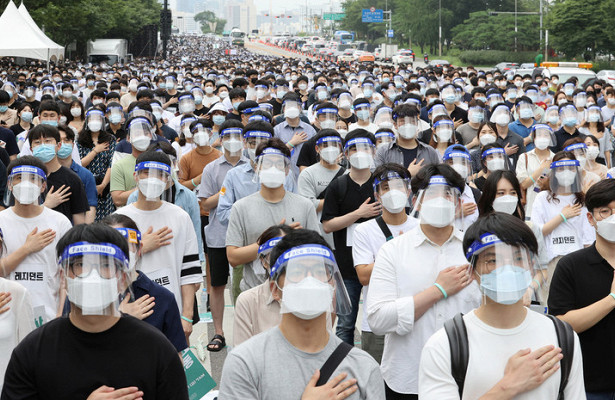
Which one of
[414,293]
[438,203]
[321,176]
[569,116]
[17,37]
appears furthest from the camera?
[17,37]

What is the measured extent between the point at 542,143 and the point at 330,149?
3160mm

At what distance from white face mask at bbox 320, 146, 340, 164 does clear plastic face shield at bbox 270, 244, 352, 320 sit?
4219 millimetres

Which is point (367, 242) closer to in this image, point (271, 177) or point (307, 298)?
point (271, 177)

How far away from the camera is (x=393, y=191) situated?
227 inches

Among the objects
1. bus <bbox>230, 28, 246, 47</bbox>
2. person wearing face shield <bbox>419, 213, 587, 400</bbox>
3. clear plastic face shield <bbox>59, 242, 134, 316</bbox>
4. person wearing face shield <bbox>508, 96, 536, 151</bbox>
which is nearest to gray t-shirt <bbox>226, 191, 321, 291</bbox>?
clear plastic face shield <bbox>59, 242, 134, 316</bbox>

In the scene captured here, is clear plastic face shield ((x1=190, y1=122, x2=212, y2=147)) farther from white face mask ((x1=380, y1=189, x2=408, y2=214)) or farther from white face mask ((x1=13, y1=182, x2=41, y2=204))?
white face mask ((x1=380, y1=189, x2=408, y2=214))

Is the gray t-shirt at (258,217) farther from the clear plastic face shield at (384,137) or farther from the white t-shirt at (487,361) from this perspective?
the clear plastic face shield at (384,137)

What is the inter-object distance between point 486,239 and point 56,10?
154 ft

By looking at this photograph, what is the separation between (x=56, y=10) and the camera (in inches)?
1861

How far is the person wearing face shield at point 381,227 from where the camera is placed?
5559 mm

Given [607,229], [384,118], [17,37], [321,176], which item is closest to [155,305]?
[607,229]

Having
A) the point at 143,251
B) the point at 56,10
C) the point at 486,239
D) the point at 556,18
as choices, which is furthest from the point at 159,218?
the point at 556,18

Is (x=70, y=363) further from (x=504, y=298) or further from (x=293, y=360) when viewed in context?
(x=504, y=298)

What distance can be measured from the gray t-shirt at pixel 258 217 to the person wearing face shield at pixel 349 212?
1.91ft
